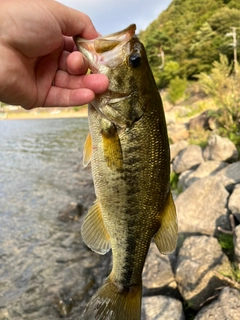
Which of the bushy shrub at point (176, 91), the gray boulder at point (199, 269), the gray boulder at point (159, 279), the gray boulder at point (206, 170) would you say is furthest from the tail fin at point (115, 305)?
the bushy shrub at point (176, 91)

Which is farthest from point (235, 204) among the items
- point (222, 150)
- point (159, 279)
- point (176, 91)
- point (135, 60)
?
point (176, 91)

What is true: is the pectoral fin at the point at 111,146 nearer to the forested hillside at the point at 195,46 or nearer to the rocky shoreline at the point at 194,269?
the rocky shoreline at the point at 194,269

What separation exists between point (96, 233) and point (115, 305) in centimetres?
55

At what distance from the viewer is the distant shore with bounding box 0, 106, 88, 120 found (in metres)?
56.7

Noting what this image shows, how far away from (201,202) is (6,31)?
465 centimetres

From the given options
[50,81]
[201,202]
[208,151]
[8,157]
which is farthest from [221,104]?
[8,157]

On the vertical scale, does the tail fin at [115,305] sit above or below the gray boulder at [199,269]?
above

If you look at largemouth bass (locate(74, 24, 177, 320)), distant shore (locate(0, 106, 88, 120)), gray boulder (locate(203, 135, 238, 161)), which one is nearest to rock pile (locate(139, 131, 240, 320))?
largemouth bass (locate(74, 24, 177, 320))

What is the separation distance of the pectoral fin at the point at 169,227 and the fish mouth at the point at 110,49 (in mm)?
948

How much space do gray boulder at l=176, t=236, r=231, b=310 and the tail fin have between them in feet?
6.72

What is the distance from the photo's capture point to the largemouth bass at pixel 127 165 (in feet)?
6.12

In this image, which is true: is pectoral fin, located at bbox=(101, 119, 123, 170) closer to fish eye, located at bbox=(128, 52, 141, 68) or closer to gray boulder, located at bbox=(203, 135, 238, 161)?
fish eye, located at bbox=(128, 52, 141, 68)

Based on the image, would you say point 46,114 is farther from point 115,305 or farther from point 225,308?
point 115,305

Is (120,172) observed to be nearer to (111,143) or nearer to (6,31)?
(111,143)
